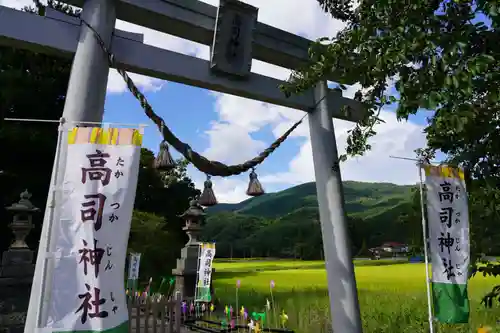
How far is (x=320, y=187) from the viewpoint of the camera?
4.85 meters

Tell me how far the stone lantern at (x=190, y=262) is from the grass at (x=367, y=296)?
1.54 metres

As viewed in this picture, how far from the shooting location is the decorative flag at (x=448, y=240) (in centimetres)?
379

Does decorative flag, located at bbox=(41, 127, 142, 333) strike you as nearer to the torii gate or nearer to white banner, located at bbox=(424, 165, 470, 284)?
the torii gate

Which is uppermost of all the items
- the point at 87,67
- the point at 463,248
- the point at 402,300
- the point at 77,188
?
the point at 87,67

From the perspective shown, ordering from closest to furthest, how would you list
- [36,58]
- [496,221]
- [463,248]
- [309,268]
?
[496,221] < [463,248] < [36,58] < [309,268]

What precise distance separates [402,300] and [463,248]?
16.1 ft

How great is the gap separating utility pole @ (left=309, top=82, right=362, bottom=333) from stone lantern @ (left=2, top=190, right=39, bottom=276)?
21.2 feet

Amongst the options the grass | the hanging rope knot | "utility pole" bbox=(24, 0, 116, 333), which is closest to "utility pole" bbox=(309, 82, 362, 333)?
the hanging rope knot

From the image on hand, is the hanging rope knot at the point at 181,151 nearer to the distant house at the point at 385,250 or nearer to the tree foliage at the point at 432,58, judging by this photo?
the tree foliage at the point at 432,58

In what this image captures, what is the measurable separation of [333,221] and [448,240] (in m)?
1.26

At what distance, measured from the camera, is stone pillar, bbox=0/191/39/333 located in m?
7.30

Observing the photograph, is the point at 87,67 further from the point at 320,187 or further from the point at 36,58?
the point at 36,58

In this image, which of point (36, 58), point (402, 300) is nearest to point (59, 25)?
point (402, 300)

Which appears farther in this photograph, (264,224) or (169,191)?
(264,224)
